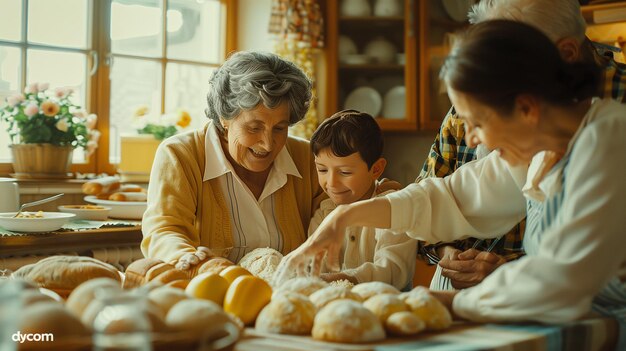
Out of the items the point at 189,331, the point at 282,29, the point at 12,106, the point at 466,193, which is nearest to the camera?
the point at 189,331

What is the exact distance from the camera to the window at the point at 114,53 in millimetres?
3508

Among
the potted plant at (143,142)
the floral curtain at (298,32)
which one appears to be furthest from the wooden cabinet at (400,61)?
the potted plant at (143,142)

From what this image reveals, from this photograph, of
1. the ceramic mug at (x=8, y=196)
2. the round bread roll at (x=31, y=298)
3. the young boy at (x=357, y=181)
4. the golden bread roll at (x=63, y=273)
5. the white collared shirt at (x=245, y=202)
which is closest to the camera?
the round bread roll at (x=31, y=298)

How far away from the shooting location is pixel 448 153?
6.37ft

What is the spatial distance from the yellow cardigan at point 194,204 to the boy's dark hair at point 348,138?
0.71 ft

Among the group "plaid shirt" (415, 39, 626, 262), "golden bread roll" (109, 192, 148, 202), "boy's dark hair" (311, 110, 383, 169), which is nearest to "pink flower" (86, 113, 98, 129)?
"golden bread roll" (109, 192, 148, 202)

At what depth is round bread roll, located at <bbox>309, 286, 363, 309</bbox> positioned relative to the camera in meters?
1.16

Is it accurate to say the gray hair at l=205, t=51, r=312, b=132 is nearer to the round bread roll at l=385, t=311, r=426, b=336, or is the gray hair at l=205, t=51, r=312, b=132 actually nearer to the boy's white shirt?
the boy's white shirt

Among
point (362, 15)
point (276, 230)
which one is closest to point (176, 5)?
point (362, 15)

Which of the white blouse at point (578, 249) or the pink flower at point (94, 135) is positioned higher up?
the pink flower at point (94, 135)

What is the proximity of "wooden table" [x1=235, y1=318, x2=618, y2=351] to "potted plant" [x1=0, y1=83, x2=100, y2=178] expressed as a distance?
7.98 feet

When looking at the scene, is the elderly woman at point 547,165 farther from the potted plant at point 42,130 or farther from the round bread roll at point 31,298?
the potted plant at point 42,130

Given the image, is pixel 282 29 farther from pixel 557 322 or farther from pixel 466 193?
pixel 557 322

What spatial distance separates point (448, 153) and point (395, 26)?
2.52 m
